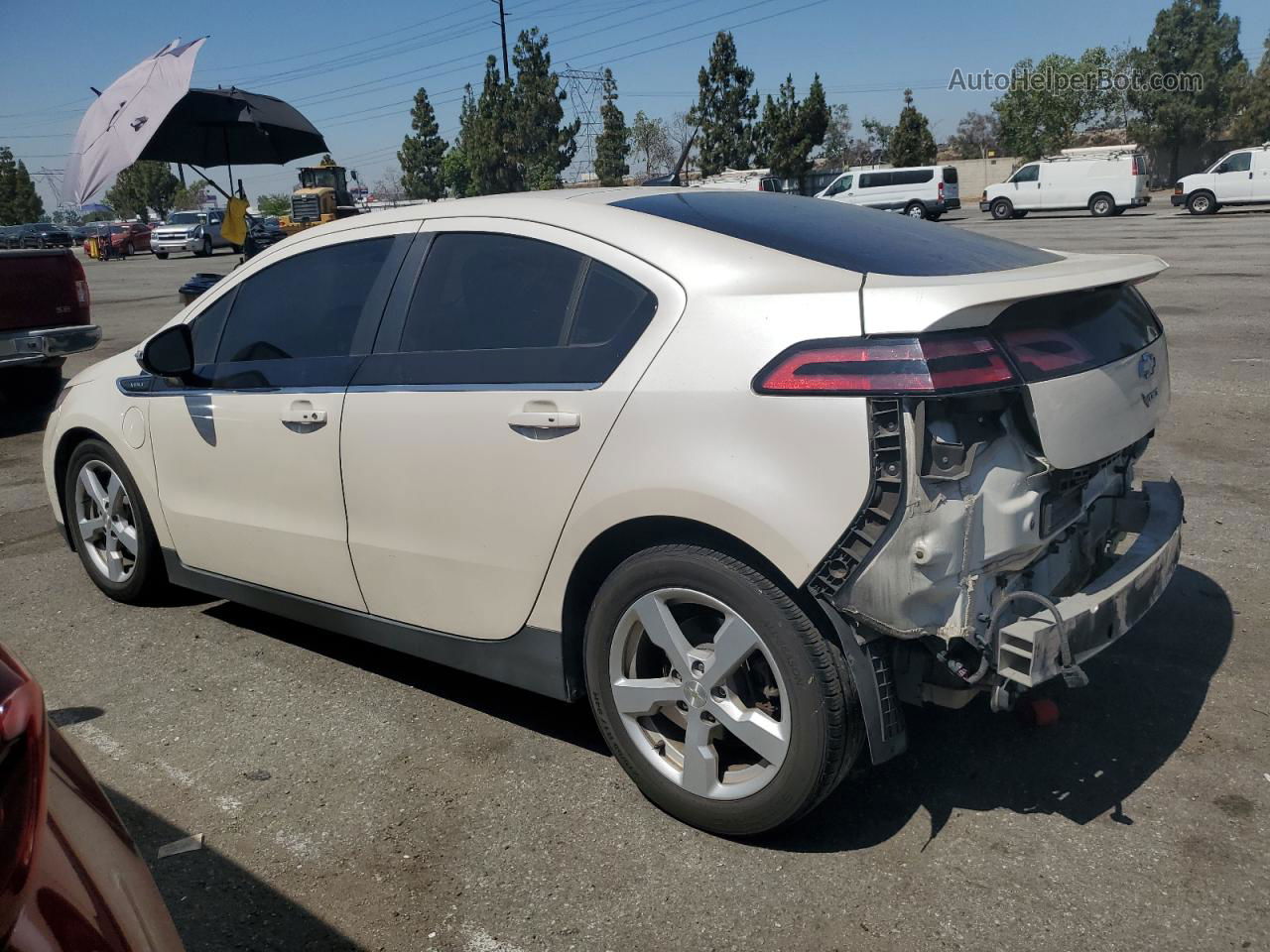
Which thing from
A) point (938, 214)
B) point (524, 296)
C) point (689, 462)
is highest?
point (524, 296)

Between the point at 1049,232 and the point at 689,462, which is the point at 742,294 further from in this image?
the point at 1049,232

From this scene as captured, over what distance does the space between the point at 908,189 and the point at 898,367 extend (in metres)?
39.0

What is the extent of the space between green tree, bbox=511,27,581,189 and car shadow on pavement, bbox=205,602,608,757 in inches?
2569

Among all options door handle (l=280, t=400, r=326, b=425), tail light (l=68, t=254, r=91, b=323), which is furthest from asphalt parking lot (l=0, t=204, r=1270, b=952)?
tail light (l=68, t=254, r=91, b=323)

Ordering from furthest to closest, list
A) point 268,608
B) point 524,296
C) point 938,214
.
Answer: point 938,214, point 268,608, point 524,296

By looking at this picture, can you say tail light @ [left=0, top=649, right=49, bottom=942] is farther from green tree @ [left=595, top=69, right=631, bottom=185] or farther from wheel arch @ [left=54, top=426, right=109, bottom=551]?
green tree @ [left=595, top=69, right=631, bottom=185]

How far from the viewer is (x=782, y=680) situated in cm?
274

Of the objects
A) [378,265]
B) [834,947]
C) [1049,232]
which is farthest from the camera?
[1049,232]

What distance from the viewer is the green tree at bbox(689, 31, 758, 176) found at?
6825 cm

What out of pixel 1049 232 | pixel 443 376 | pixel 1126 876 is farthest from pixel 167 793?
pixel 1049 232

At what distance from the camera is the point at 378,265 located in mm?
3766

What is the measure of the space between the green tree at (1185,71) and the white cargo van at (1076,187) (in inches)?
1399

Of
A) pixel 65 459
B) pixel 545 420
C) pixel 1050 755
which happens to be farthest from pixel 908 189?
pixel 545 420

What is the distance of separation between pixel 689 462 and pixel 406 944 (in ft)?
4.44
